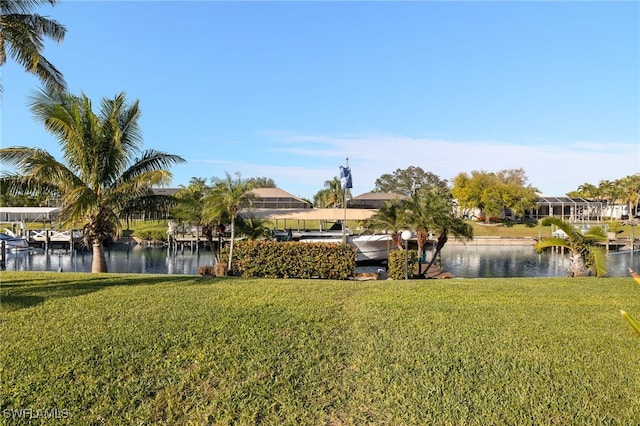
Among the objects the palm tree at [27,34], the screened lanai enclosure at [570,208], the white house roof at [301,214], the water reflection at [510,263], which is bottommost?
the water reflection at [510,263]

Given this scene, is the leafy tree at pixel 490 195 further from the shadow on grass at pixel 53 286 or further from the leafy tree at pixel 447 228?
the shadow on grass at pixel 53 286

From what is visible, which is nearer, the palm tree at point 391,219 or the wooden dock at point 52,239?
the palm tree at point 391,219

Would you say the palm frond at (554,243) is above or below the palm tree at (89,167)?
below

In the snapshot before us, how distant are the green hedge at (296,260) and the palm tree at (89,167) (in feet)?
11.8

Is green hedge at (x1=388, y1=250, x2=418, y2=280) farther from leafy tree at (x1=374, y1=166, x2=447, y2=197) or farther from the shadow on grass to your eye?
leafy tree at (x1=374, y1=166, x2=447, y2=197)

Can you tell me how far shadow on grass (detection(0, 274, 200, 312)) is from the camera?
23.3 ft

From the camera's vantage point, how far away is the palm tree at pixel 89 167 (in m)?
11.5

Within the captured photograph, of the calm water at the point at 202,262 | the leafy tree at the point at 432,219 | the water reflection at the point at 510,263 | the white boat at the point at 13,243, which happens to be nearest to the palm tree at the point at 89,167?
the leafy tree at the point at 432,219

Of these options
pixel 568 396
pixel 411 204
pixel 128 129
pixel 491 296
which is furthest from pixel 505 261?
pixel 568 396

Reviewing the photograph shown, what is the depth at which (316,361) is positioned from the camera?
14.8ft

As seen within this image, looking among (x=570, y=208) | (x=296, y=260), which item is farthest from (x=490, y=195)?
(x=296, y=260)

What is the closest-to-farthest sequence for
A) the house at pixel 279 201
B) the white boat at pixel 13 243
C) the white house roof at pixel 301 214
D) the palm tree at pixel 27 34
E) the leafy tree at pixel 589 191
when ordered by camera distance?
the palm tree at pixel 27 34 < the white house roof at pixel 301 214 < the white boat at pixel 13 243 < the house at pixel 279 201 < the leafy tree at pixel 589 191

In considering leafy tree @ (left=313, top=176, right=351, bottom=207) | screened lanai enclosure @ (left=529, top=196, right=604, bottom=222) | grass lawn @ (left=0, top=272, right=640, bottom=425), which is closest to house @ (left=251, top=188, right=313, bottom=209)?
leafy tree @ (left=313, top=176, right=351, bottom=207)

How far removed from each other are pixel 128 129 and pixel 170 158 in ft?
5.01
